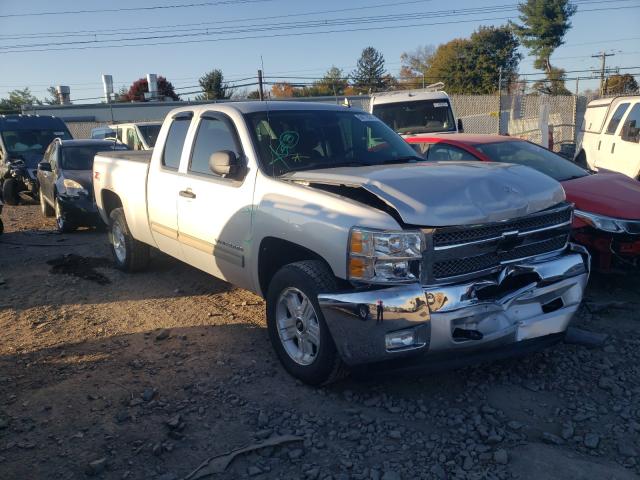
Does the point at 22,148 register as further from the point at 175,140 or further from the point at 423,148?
the point at 423,148

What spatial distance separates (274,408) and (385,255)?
49.4 inches

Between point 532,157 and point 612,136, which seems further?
point 612,136

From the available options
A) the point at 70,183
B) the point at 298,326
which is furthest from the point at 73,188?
the point at 298,326

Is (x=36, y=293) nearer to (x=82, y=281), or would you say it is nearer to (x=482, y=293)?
(x=82, y=281)

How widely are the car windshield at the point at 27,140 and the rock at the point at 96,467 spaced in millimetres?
13614

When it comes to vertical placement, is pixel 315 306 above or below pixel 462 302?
below

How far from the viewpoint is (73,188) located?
1022 cm

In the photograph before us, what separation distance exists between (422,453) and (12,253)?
761cm

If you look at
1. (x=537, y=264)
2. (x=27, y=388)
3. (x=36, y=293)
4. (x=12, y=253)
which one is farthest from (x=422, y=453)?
(x=12, y=253)

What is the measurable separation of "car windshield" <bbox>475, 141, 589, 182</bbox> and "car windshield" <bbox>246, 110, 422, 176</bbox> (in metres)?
1.99

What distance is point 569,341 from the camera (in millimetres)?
4535

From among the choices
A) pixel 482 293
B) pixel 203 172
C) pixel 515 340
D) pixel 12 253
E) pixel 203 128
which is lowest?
pixel 12 253

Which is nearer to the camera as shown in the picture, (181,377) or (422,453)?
(422,453)

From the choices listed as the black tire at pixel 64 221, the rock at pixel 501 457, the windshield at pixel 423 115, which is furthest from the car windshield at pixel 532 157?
the black tire at pixel 64 221
